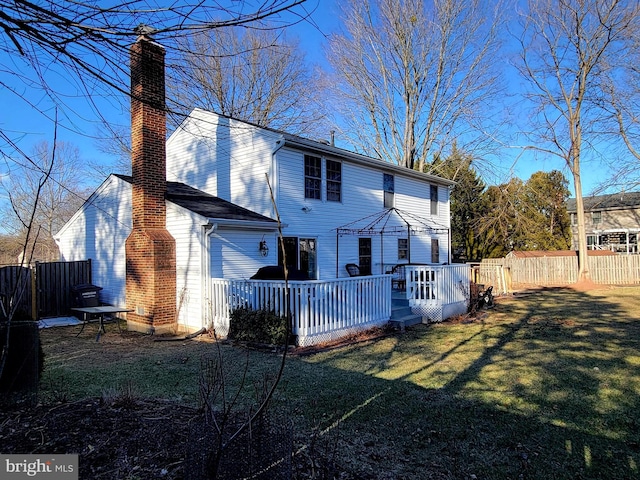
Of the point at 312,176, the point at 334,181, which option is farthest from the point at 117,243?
the point at 334,181

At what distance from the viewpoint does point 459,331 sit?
378 inches

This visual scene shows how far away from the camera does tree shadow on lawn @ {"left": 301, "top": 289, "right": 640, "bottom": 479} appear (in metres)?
3.39

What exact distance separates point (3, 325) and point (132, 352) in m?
3.91

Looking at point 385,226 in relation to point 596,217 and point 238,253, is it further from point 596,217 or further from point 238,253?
point 596,217

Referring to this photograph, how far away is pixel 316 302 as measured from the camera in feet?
27.2

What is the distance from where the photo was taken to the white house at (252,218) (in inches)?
395

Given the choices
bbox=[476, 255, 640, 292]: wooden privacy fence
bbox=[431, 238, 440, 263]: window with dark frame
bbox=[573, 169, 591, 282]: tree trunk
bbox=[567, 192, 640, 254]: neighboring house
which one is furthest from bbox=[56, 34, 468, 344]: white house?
bbox=[567, 192, 640, 254]: neighboring house

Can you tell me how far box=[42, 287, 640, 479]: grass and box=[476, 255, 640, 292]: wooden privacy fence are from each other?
563 inches

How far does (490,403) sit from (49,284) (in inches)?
502

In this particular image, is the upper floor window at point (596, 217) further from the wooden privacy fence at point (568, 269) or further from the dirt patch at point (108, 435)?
the dirt patch at point (108, 435)

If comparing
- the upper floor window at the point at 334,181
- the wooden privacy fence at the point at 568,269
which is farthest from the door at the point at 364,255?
the wooden privacy fence at the point at 568,269

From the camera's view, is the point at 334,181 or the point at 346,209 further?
the point at 346,209

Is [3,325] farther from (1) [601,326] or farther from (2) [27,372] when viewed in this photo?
(1) [601,326]

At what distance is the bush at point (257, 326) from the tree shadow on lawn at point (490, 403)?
1.18m
